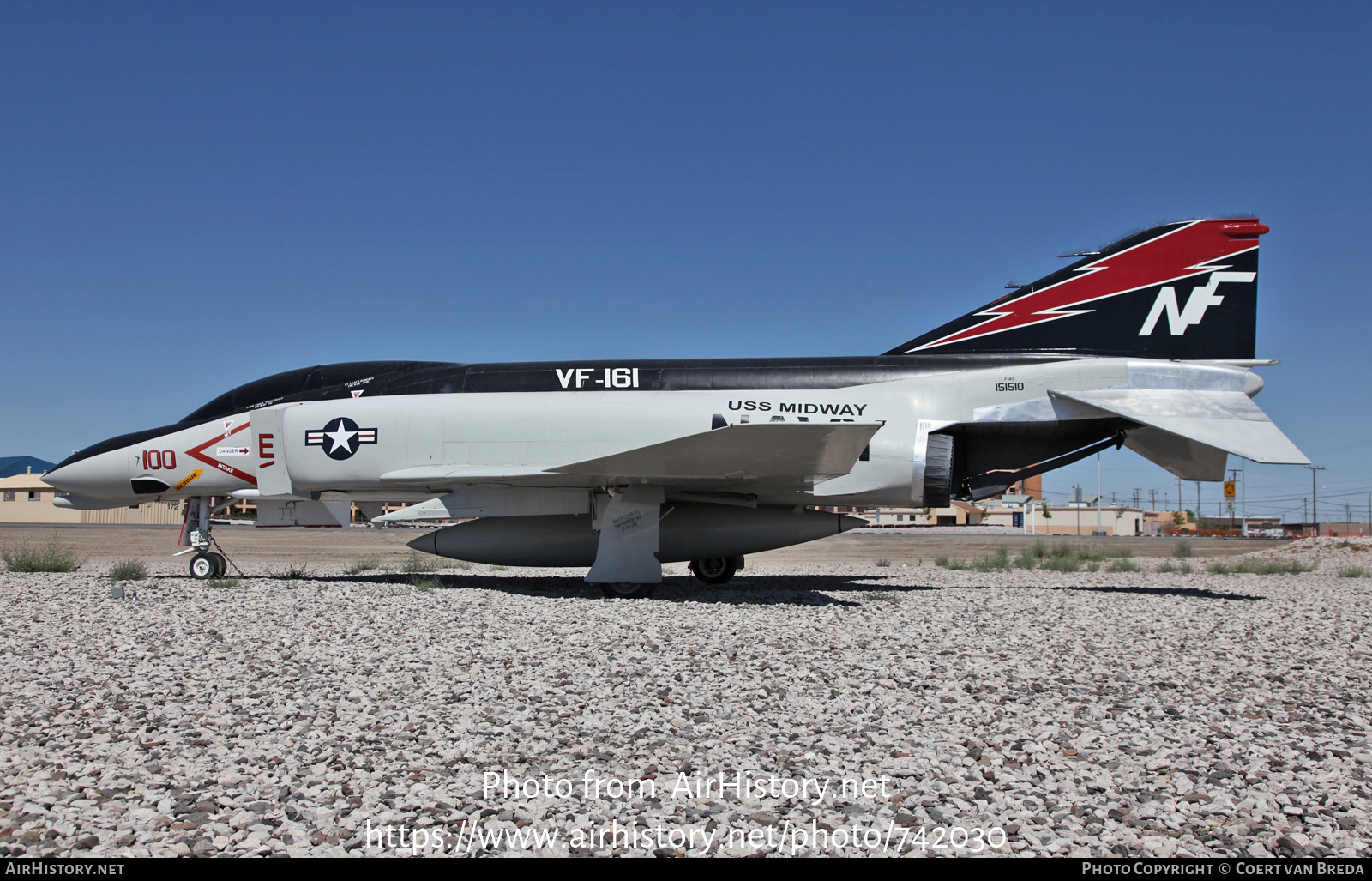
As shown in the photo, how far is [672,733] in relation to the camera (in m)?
4.46

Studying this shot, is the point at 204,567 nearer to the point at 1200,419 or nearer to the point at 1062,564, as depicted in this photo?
the point at 1200,419

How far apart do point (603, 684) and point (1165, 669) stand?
4.18 meters

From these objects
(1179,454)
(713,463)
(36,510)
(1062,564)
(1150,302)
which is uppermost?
(1150,302)

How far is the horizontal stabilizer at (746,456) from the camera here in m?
9.30

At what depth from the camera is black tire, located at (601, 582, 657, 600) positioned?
426 inches

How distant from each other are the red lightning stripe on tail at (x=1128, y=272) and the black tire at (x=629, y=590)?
610 centimetres

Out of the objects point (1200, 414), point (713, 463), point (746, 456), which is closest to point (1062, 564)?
point (1200, 414)

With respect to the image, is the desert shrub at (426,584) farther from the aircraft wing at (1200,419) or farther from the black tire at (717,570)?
the aircraft wing at (1200,419)

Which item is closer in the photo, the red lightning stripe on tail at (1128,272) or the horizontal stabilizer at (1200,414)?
the horizontal stabilizer at (1200,414)

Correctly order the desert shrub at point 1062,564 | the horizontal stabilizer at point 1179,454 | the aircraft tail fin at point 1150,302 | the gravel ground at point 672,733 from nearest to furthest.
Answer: the gravel ground at point 672,733 → the aircraft tail fin at point 1150,302 → the horizontal stabilizer at point 1179,454 → the desert shrub at point 1062,564

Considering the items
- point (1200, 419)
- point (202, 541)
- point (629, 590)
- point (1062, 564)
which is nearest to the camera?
point (629, 590)

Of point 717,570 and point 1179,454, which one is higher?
point 1179,454

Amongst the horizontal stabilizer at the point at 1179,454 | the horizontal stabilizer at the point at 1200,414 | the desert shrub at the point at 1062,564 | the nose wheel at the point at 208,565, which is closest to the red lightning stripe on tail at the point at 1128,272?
the horizontal stabilizer at the point at 1200,414

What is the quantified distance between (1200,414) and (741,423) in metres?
6.06
